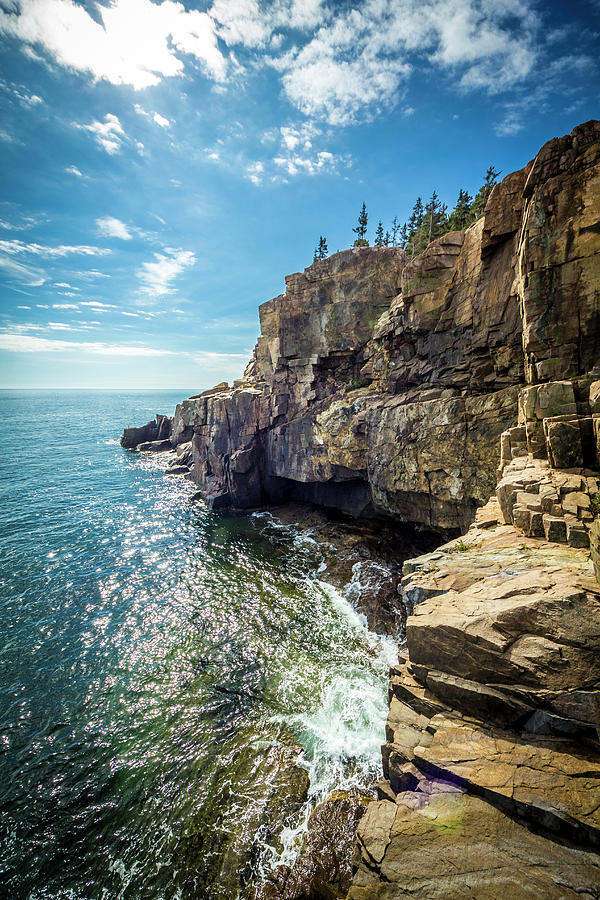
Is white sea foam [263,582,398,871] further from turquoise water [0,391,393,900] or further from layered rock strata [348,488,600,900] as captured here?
layered rock strata [348,488,600,900]

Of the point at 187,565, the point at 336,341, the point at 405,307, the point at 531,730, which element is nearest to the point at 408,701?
the point at 531,730

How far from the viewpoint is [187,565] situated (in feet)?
92.7

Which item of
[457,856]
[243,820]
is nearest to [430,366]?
[457,856]

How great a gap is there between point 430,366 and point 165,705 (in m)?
27.8

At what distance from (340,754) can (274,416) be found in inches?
1314

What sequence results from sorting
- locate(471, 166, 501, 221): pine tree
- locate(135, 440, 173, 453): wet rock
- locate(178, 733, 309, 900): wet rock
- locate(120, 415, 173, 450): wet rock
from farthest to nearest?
locate(120, 415, 173, 450): wet rock → locate(135, 440, 173, 453): wet rock → locate(471, 166, 501, 221): pine tree → locate(178, 733, 309, 900): wet rock

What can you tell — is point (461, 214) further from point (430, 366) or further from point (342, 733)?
point (342, 733)

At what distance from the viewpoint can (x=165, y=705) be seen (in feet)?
52.2

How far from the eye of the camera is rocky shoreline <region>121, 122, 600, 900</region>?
6.10 meters

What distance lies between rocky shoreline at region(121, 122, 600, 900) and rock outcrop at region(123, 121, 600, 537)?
13 cm

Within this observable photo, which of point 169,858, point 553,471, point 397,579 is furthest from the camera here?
point 397,579

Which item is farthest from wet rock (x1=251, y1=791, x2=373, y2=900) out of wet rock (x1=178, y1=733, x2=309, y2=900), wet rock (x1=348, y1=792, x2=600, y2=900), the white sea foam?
wet rock (x1=348, y1=792, x2=600, y2=900)

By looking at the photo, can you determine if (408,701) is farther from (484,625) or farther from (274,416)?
(274,416)

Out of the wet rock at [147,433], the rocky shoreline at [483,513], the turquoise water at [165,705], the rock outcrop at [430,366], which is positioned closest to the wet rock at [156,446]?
the wet rock at [147,433]
